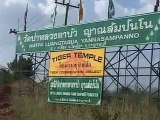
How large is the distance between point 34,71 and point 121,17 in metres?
6.26

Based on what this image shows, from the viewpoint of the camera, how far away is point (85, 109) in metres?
16.0

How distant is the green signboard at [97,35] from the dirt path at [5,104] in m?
2.39

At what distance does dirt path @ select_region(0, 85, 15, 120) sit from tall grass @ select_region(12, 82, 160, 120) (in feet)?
1.01

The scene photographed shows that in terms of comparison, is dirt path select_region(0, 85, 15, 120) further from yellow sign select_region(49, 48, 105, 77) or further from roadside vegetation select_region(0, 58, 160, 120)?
yellow sign select_region(49, 48, 105, 77)

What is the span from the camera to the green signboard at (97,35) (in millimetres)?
15672

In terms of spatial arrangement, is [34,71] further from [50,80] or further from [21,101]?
[50,80]

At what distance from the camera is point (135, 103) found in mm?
14742

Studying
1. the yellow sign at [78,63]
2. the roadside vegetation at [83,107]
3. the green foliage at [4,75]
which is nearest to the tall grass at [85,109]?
the roadside vegetation at [83,107]

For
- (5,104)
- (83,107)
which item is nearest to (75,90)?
(83,107)

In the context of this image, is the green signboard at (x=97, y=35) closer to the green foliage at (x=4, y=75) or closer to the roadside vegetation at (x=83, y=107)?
the roadside vegetation at (x=83, y=107)

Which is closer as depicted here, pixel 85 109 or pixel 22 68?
pixel 85 109

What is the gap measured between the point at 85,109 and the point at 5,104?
6059 mm

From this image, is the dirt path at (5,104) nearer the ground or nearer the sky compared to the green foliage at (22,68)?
nearer the ground

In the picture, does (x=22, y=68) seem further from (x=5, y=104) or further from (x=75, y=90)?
(x=75, y=90)
